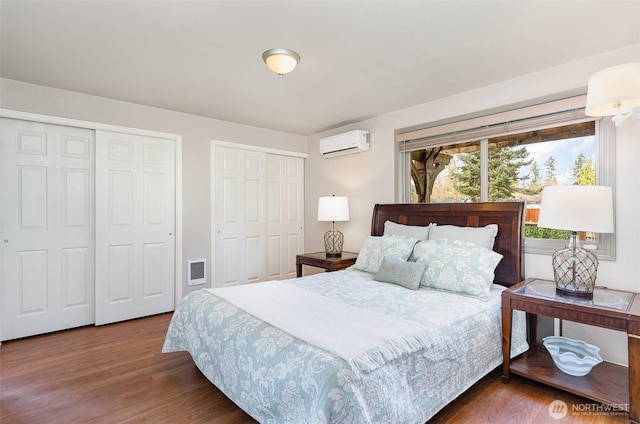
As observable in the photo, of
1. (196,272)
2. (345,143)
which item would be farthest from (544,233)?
(196,272)

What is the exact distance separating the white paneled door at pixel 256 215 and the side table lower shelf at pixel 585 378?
3131 millimetres

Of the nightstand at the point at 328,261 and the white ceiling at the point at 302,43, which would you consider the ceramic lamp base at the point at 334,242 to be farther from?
the white ceiling at the point at 302,43

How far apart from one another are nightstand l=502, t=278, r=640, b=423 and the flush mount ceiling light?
2.17 metres

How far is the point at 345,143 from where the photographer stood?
4.05 metres

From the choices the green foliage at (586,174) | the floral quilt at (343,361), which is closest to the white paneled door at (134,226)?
the floral quilt at (343,361)

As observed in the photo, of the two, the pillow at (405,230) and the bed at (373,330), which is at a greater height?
the pillow at (405,230)

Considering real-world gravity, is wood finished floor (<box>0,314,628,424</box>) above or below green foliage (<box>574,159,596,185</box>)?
below

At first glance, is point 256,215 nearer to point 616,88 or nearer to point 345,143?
point 345,143

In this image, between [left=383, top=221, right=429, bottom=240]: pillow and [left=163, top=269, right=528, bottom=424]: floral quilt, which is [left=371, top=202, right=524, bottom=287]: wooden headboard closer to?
[left=383, top=221, right=429, bottom=240]: pillow

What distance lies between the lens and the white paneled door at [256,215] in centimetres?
415

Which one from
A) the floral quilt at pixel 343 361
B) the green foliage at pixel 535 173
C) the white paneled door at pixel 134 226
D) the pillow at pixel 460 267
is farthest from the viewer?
the white paneled door at pixel 134 226

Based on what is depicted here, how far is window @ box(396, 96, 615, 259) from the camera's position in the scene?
2.52 m

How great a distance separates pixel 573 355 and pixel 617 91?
1.64 metres

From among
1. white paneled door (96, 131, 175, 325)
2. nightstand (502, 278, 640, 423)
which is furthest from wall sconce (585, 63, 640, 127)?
white paneled door (96, 131, 175, 325)
